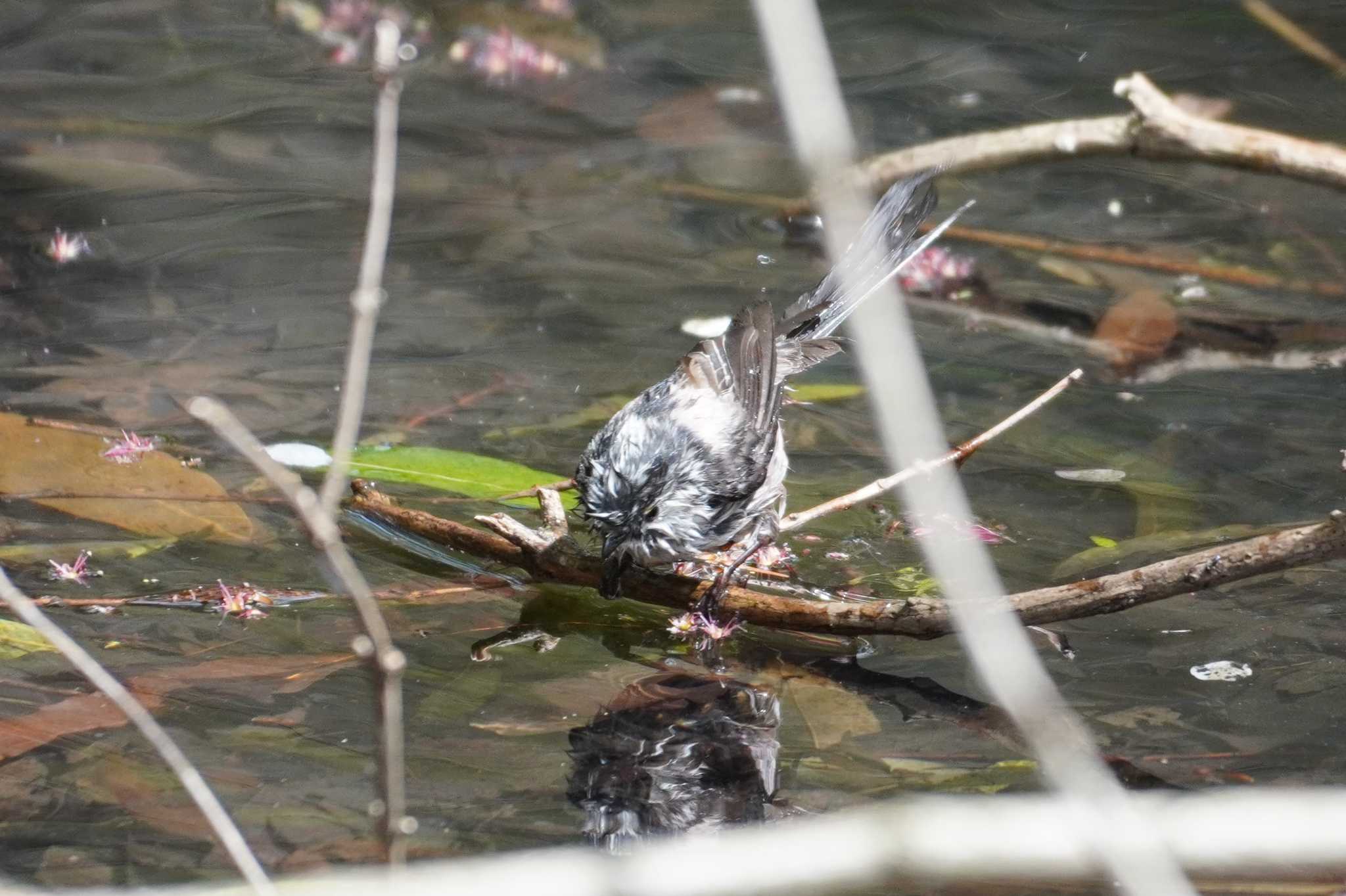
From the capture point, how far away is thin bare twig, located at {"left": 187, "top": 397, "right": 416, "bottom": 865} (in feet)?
4.97

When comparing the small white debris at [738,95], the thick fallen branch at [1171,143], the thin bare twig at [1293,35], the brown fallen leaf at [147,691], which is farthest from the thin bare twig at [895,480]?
the thin bare twig at [1293,35]

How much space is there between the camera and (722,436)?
452 cm

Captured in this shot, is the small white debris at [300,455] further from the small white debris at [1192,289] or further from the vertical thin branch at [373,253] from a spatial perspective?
the small white debris at [1192,289]

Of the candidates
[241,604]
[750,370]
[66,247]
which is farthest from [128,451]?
[66,247]

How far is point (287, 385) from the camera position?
5.35 meters

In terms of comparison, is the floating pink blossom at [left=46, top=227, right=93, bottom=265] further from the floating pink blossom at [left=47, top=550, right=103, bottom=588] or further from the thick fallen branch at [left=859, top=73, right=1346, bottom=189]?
the thick fallen branch at [left=859, top=73, right=1346, bottom=189]

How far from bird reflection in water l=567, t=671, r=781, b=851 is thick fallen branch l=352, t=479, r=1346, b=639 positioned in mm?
274

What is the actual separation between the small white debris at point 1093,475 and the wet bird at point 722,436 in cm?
93

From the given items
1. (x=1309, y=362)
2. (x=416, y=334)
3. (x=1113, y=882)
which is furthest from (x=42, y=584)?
(x=1309, y=362)

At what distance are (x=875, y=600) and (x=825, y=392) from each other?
1.87m

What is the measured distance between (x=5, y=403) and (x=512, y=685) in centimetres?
249

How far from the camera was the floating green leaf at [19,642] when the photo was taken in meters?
3.63

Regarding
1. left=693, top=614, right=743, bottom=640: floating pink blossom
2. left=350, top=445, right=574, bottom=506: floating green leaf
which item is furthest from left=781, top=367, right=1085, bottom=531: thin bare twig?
left=350, top=445, right=574, bottom=506: floating green leaf

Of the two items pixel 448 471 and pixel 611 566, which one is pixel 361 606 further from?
pixel 448 471
